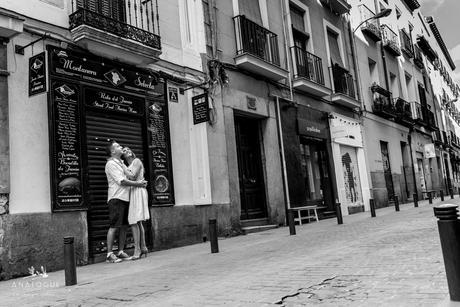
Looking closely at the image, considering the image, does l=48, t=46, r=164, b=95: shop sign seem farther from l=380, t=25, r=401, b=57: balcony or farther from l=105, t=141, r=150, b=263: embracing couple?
l=380, t=25, r=401, b=57: balcony

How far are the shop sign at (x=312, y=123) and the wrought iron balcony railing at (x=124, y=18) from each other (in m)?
6.40

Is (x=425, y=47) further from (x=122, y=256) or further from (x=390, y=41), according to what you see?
(x=122, y=256)

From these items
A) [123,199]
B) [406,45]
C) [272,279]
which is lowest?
[272,279]

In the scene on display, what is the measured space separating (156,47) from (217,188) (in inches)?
140

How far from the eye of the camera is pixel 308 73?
15.7 m

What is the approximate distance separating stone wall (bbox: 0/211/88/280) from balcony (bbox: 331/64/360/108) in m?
12.0

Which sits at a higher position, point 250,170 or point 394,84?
point 394,84

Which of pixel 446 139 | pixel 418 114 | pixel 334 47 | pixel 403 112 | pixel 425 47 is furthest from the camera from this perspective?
pixel 446 139

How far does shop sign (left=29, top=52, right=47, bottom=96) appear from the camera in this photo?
6959mm

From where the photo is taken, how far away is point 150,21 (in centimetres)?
984

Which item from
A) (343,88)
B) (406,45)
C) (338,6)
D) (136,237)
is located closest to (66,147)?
(136,237)

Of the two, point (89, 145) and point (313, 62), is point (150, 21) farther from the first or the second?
point (313, 62)

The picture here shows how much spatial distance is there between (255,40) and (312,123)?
3.88 metres

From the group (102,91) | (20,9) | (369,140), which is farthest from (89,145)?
(369,140)
